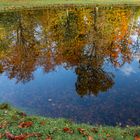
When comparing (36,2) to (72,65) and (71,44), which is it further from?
(72,65)

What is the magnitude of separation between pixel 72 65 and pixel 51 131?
14745 mm

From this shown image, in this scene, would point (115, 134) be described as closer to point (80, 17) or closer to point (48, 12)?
point (80, 17)

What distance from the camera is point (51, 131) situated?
42.7 ft

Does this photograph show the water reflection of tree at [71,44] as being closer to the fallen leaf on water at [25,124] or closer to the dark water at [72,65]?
the dark water at [72,65]

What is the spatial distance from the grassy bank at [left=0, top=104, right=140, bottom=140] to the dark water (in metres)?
4.10

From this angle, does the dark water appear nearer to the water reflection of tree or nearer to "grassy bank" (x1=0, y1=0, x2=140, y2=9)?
the water reflection of tree

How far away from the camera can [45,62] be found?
92.9 ft

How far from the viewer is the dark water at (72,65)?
65.9ft

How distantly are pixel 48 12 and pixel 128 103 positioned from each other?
28.5 m

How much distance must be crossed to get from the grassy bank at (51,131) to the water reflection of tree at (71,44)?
25.7 ft

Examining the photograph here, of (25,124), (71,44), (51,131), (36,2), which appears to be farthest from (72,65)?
(36,2)

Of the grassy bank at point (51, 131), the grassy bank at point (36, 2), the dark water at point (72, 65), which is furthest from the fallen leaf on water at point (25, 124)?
the grassy bank at point (36, 2)

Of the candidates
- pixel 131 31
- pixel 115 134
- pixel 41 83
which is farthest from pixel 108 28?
pixel 115 134

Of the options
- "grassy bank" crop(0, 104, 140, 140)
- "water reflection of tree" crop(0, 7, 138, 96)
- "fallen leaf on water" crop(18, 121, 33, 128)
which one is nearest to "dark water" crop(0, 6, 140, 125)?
"water reflection of tree" crop(0, 7, 138, 96)
